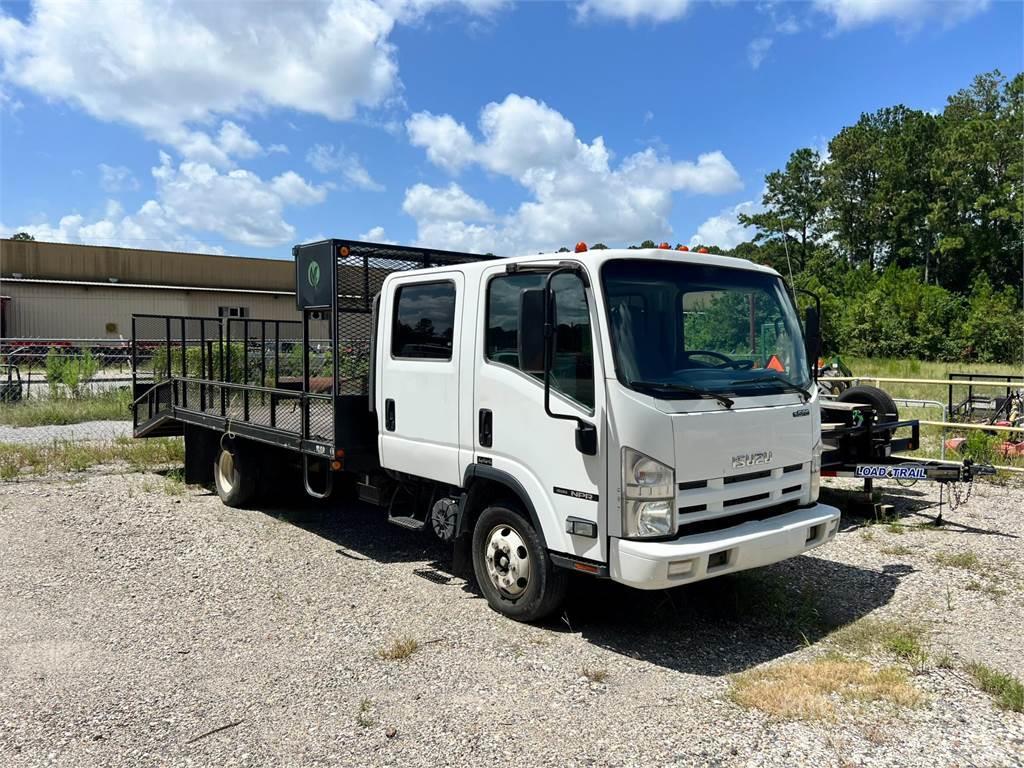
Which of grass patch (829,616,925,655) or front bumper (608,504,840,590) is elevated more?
front bumper (608,504,840,590)

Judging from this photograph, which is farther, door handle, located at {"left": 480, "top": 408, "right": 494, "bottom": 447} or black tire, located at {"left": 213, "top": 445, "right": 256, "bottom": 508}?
black tire, located at {"left": 213, "top": 445, "right": 256, "bottom": 508}

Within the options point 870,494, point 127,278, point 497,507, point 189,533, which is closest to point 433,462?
point 497,507

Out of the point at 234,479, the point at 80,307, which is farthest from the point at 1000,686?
the point at 80,307

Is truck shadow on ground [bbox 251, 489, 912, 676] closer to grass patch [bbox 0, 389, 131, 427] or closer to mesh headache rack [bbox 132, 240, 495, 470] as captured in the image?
mesh headache rack [bbox 132, 240, 495, 470]

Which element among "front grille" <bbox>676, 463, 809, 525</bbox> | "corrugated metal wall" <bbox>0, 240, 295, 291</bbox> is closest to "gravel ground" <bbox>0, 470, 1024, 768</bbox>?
"front grille" <bbox>676, 463, 809, 525</bbox>

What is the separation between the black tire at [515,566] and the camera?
5086 mm

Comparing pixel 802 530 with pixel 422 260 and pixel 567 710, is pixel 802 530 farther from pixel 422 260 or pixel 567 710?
pixel 422 260

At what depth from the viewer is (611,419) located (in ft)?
14.9

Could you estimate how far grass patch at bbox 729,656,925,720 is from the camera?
13.6 ft

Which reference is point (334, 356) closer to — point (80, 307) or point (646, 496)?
point (646, 496)

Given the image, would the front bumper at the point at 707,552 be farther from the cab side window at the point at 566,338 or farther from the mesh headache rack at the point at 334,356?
the mesh headache rack at the point at 334,356

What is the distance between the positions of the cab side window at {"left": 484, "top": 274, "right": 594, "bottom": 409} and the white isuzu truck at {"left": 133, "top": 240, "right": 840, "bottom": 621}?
0.01 meters

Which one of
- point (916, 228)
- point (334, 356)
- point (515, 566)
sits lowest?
point (515, 566)

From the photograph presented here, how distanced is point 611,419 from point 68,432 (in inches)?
503
